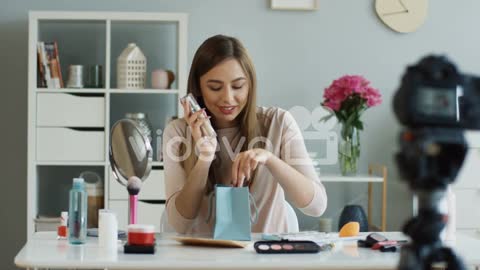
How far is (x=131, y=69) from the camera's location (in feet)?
13.0

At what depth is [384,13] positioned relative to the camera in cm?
433

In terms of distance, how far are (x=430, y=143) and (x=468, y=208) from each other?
3.39 metres

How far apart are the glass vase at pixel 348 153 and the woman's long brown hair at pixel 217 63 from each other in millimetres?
1809

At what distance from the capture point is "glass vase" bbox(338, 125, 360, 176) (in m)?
4.11

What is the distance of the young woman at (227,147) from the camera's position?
7.29 feet

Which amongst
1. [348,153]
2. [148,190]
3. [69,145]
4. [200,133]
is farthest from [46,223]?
[200,133]

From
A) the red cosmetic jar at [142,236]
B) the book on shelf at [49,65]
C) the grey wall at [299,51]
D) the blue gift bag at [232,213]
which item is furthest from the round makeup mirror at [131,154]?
the grey wall at [299,51]

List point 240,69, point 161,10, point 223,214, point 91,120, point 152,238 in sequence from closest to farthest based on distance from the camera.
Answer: point 152,238 < point 223,214 < point 240,69 < point 91,120 < point 161,10

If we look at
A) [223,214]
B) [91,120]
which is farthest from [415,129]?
[91,120]

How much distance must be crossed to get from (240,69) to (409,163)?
4.98 feet

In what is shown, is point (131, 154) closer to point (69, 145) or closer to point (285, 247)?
point (285, 247)

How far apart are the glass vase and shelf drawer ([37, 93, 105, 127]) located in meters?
1.23

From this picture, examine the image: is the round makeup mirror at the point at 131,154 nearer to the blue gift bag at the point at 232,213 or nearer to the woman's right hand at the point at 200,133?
the woman's right hand at the point at 200,133

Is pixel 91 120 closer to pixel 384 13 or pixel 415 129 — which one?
pixel 384 13
